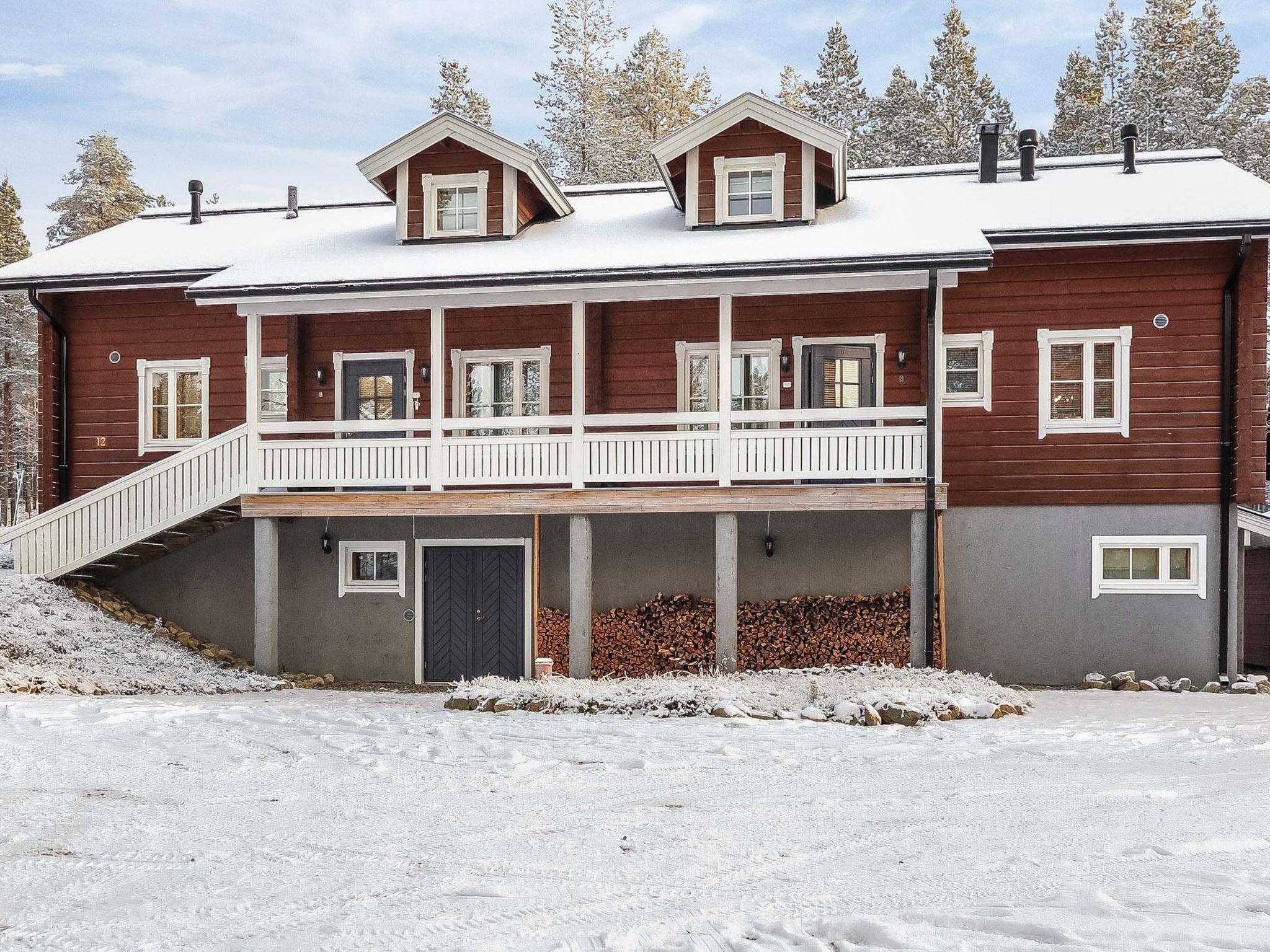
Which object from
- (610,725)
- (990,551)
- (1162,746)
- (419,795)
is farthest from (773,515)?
(419,795)

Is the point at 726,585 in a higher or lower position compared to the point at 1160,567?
lower

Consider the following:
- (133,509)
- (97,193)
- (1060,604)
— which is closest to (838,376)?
(1060,604)

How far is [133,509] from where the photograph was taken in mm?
14805

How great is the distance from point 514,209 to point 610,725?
849cm

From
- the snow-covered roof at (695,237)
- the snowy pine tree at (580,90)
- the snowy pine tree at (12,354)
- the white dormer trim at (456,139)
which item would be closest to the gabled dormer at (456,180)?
the white dormer trim at (456,139)

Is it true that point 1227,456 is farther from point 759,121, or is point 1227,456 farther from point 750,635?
point 759,121

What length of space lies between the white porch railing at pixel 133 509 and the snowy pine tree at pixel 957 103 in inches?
1061

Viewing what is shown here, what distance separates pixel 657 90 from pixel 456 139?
24473mm

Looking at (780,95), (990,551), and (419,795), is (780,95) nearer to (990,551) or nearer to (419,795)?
(990,551)

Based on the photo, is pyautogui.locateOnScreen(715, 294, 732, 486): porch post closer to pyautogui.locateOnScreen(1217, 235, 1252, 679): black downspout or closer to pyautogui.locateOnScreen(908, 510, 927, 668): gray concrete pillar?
pyautogui.locateOnScreen(908, 510, 927, 668): gray concrete pillar

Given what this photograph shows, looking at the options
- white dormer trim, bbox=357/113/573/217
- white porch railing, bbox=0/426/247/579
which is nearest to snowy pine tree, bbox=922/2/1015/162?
white dormer trim, bbox=357/113/573/217

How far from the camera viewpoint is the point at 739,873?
5672 millimetres

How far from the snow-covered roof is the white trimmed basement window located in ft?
4.14

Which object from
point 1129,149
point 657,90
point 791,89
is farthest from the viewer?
point 791,89
